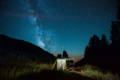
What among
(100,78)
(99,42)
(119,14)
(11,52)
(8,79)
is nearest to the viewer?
(8,79)

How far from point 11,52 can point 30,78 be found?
1399 cm

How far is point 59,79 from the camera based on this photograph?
1091cm

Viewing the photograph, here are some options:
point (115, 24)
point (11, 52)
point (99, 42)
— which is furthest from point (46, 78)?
point (99, 42)

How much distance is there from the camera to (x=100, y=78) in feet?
44.5

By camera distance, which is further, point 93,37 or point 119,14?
point 93,37

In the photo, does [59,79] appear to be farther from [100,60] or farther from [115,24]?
[115,24]

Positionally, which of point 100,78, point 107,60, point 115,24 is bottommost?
point 100,78

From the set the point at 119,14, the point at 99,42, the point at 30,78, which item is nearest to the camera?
the point at 30,78

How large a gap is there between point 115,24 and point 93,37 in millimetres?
11938

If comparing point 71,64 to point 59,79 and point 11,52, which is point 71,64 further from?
point 59,79

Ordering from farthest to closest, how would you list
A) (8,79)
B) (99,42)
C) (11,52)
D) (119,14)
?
(99,42) → (119,14) → (11,52) → (8,79)

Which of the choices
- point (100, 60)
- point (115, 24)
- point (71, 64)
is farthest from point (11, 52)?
point (115, 24)

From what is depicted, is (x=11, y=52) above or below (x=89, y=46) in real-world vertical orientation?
below

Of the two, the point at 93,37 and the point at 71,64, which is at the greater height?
the point at 93,37
